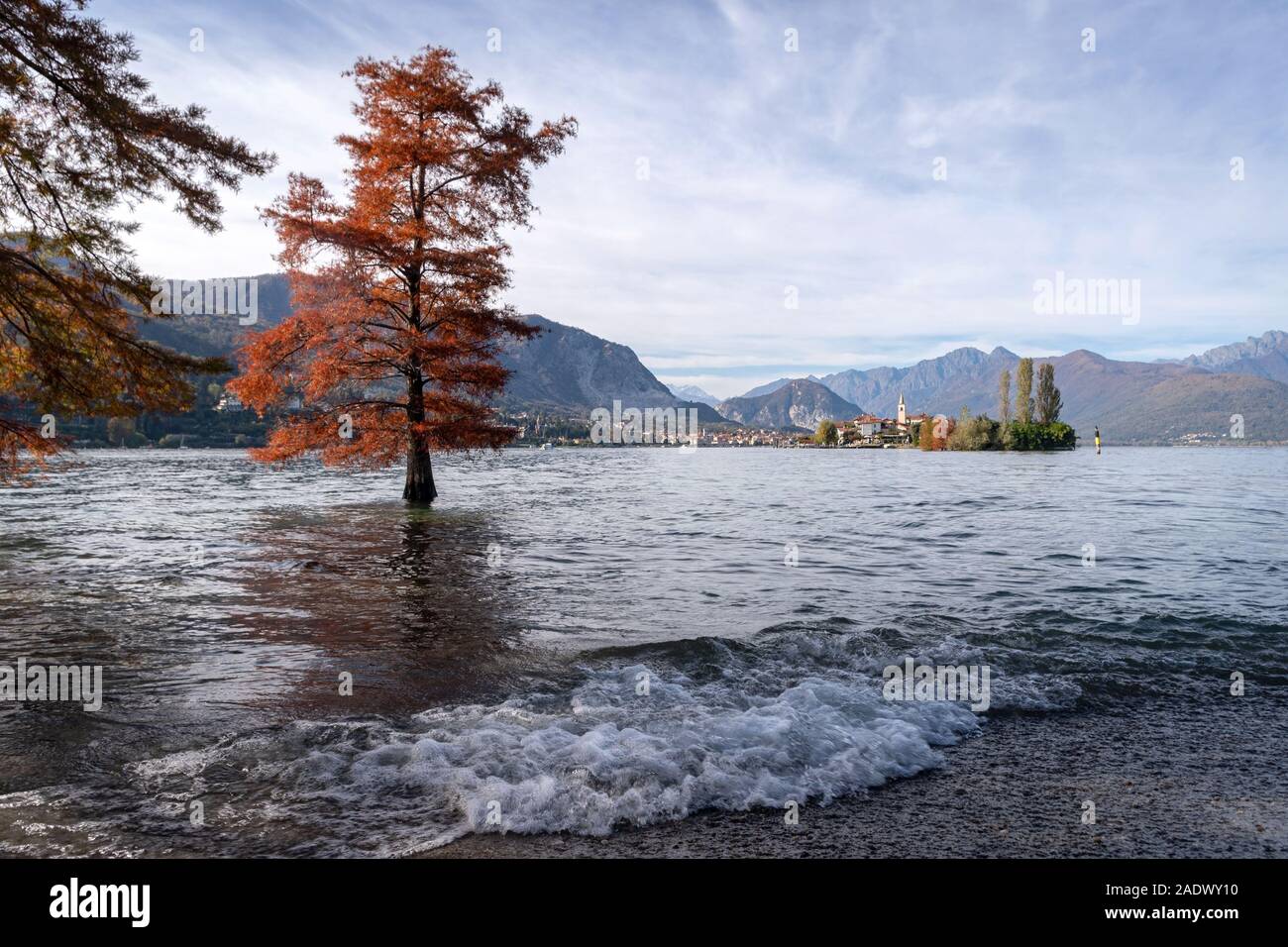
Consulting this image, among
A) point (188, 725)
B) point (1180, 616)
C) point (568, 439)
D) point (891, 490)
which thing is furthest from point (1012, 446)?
point (188, 725)

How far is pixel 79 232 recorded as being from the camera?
40.6 ft

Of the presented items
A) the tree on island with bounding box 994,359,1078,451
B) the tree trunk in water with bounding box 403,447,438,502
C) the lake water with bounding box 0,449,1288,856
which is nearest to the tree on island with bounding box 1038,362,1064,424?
the tree on island with bounding box 994,359,1078,451

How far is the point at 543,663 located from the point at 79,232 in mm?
11277

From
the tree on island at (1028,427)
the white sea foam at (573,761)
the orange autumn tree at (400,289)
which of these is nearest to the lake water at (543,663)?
the white sea foam at (573,761)

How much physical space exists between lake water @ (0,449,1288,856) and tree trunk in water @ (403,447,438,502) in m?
7.76

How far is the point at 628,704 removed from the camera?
22.3ft

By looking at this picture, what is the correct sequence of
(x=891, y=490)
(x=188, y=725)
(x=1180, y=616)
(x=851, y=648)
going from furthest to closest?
(x=891, y=490), (x=1180, y=616), (x=851, y=648), (x=188, y=725)

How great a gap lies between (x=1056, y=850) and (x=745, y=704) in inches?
122

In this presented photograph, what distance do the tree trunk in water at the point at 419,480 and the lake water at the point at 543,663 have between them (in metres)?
7.76

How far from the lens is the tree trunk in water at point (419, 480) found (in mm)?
27500

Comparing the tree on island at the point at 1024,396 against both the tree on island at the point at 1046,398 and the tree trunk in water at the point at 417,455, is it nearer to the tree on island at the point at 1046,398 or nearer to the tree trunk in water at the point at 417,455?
the tree on island at the point at 1046,398

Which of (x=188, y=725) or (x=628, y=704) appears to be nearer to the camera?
(x=188, y=725)

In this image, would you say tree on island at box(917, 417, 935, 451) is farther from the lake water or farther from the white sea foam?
the white sea foam
